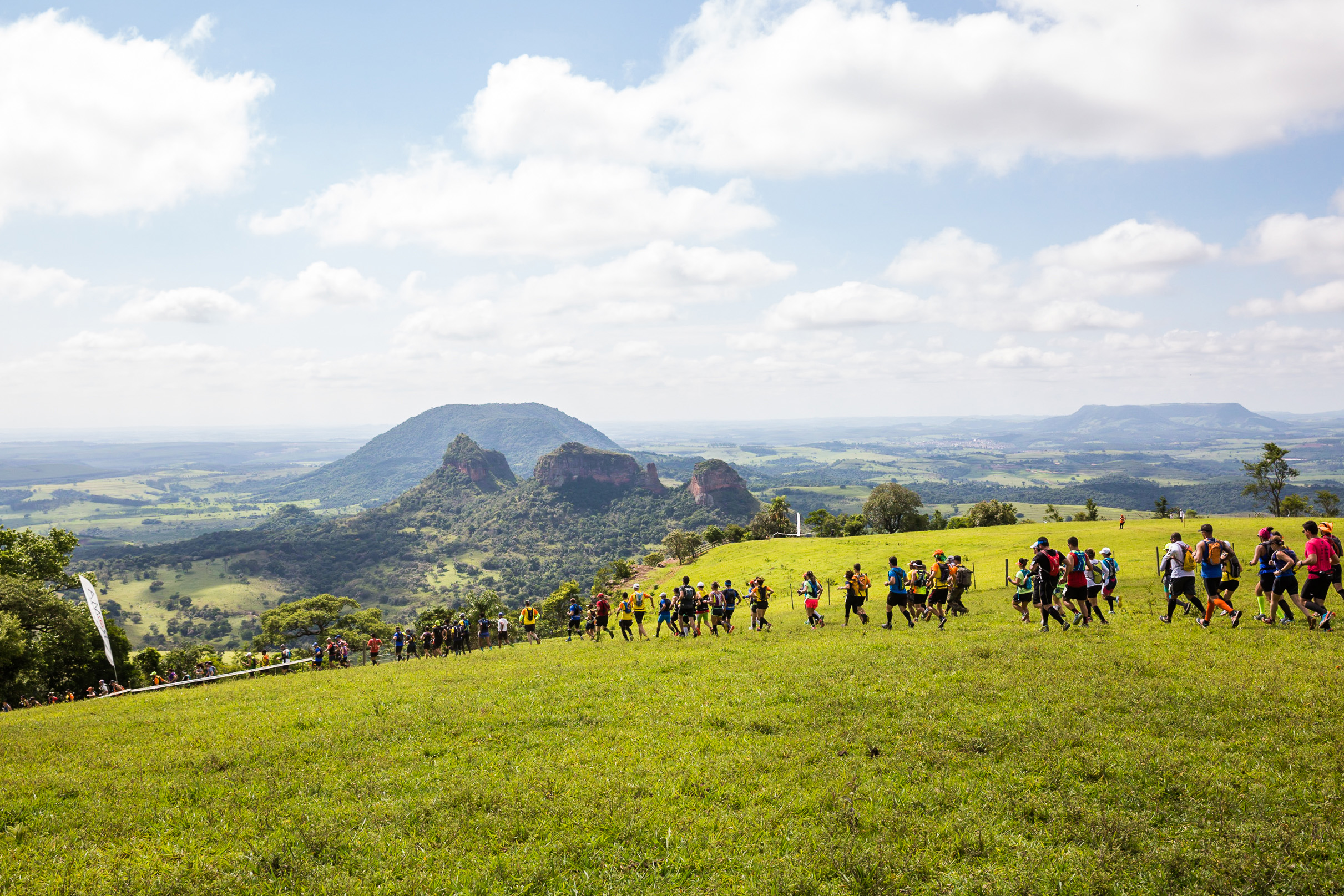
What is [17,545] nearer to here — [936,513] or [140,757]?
[140,757]

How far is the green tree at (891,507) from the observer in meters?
94.6

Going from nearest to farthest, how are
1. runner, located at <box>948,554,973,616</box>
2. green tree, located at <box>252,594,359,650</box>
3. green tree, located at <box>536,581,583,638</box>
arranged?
runner, located at <box>948,554,973,616</box>, green tree, located at <box>536,581,583,638</box>, green tree, located at <box>252,594,359,650</box>

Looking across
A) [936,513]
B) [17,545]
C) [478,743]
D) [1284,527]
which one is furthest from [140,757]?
[936,513]

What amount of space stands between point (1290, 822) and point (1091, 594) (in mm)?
13315

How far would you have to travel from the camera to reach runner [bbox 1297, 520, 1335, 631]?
1733cm

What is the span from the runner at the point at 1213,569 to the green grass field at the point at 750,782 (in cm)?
59

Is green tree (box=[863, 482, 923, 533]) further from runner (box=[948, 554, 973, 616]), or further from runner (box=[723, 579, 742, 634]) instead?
runner (box=[723, 579, 742, 634])

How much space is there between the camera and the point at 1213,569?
727 inches

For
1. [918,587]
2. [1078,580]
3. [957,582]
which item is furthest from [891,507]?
[1078,580]

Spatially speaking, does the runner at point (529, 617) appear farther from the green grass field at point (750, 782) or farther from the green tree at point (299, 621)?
the green tree at point (299, 621)

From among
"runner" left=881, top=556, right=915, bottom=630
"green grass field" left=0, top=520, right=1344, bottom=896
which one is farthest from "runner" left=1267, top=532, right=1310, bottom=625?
"runner" left=881, top=556, right=915, bottom=630

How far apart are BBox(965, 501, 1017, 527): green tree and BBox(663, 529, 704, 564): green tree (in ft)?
126

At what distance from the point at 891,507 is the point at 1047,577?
77.3m

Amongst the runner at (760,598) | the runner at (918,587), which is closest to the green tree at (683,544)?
the runner at (760,598)
